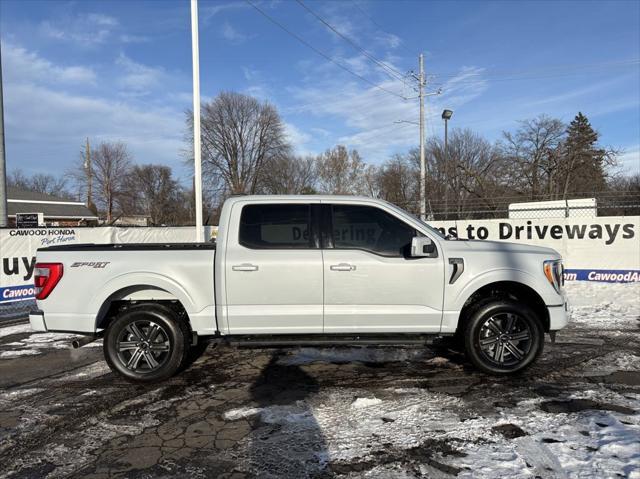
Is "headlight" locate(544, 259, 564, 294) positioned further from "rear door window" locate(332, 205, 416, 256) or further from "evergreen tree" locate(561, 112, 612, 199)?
"evergreen tree" locate(561, 112, 612, 199)

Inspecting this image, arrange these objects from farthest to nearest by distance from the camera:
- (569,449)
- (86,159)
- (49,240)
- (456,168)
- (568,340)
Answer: (86,159)
(456,168)
(49,240)
(568,340)
(569,449)

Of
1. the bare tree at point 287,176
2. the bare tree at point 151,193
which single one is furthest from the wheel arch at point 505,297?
the bare tree at point 151,193

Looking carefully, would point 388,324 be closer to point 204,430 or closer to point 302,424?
point 302,424

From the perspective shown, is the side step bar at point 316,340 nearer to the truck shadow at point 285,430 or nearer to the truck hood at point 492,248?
the truck shadow at point 285,430

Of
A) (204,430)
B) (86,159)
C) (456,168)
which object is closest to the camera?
(204,430)

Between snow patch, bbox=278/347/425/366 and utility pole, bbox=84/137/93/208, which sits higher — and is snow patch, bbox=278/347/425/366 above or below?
below

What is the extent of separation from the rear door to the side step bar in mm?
84

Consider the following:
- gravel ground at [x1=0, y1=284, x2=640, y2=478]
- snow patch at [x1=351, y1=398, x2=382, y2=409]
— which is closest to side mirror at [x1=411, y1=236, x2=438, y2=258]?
gravel ground at [x1=0, y1=284, x2=640, y2=478]

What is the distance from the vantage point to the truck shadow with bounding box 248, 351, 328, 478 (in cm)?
328

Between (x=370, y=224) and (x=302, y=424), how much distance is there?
2.22 metres

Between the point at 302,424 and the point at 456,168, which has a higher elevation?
the point at 456,168

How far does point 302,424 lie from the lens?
3963 mm

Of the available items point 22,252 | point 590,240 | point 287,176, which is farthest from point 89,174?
point 590,240

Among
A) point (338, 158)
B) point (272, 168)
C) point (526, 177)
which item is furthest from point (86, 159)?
point (526, 177)
